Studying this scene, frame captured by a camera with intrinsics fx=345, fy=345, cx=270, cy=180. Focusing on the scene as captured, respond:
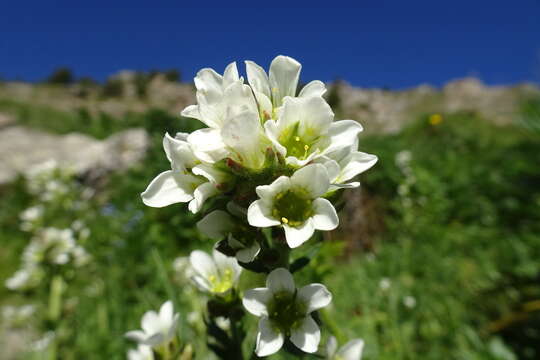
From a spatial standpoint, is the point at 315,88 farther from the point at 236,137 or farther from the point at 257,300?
the point at 257,300

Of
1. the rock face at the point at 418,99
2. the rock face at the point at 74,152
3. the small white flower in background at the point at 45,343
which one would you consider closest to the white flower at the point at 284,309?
the small white flower in background at the point at 45,343

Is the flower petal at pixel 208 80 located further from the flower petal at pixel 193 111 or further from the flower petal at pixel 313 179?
the flower petal at pixel 313 179

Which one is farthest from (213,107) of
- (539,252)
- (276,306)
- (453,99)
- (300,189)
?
(453,99)

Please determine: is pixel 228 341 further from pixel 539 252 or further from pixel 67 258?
pixel 539 252

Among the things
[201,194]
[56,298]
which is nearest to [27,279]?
[56,298]

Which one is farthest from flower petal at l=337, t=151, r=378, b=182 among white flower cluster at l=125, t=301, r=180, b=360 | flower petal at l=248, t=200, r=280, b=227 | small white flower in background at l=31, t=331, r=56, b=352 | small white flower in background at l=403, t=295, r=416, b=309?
small white flower in background at l=403, t=295, r=416, b=309

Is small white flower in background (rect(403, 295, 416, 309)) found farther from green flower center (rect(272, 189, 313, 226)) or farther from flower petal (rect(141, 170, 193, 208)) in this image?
flower petal (rect(141, 170, 193, 208))
